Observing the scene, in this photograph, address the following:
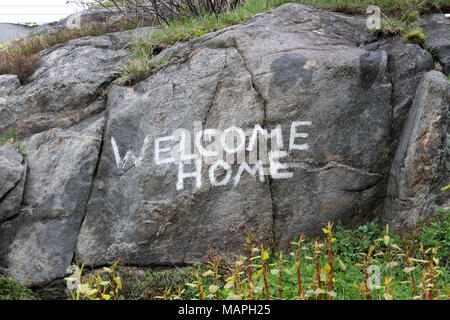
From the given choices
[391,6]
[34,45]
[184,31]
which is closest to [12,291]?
[184,31]

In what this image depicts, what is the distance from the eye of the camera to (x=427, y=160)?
5406 mm

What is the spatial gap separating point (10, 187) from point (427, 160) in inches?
196

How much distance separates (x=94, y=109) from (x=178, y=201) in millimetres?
1861

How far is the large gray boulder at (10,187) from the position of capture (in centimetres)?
549

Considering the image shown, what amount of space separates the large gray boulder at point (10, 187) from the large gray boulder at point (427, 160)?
4.58 meters

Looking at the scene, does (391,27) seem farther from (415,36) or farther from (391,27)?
(415,36)

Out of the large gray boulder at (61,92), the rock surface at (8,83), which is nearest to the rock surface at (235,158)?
the large gray boulder at (61,92)

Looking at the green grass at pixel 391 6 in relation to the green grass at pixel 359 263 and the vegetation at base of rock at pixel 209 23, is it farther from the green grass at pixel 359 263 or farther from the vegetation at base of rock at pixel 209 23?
the green grass at pixel 359 263

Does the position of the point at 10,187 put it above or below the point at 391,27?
below

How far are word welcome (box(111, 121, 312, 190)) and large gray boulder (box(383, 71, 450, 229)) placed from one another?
4.11ft

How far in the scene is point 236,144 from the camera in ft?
18.6

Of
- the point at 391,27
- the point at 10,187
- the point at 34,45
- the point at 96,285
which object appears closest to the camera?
the point at 96,285

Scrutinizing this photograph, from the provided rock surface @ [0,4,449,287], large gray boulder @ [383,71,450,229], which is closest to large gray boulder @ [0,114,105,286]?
rock surface @ [0,4,449,287]

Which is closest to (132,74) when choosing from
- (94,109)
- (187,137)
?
(94,109)
